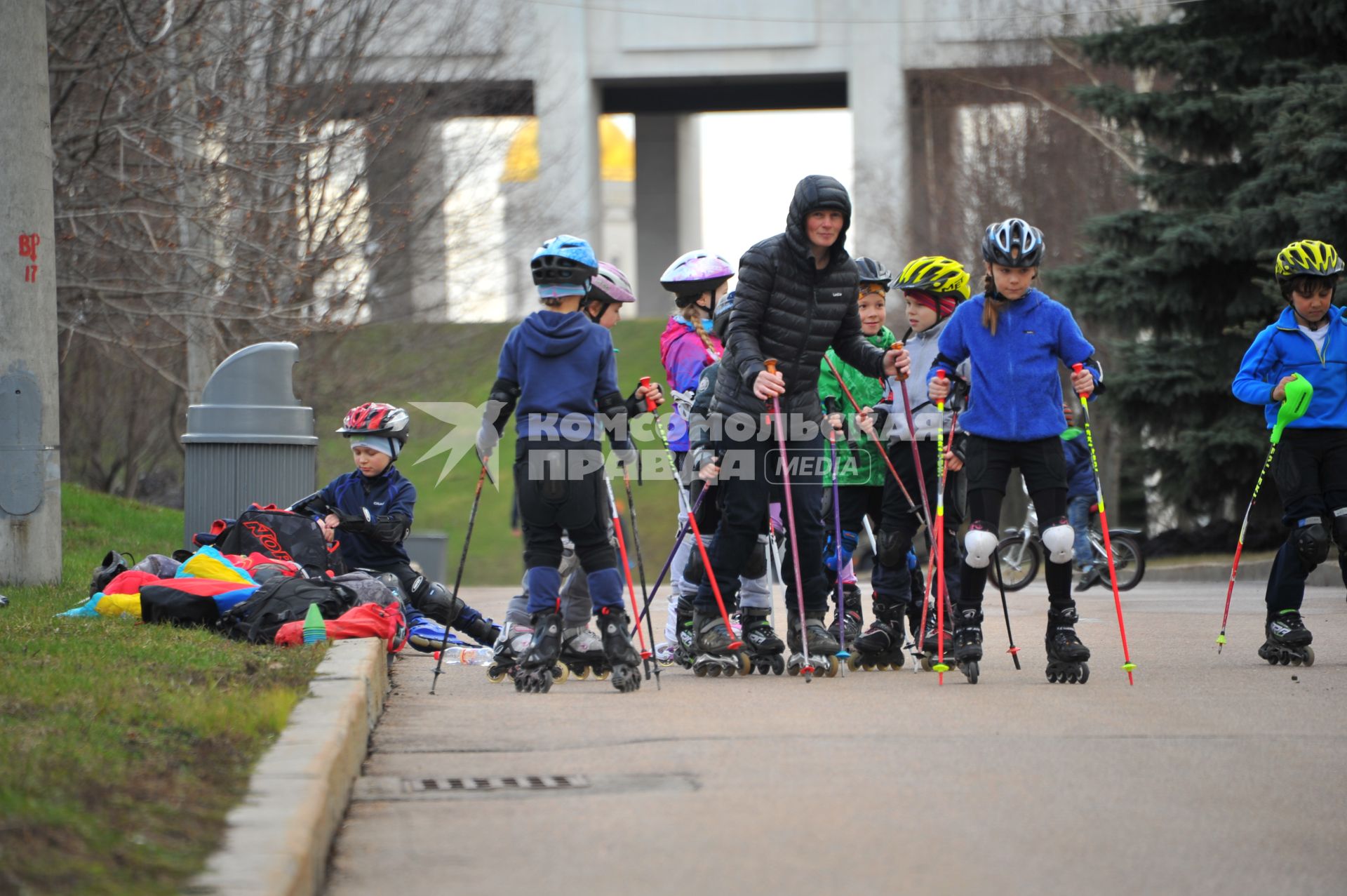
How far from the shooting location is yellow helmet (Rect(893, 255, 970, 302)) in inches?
377

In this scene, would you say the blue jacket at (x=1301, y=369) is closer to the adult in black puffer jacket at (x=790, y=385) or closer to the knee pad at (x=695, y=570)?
the adult in black puffer jacket at (x=790, y=385)

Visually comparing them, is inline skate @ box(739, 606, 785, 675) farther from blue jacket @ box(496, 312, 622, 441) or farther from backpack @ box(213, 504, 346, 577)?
backpack @ box(213, 504, 346, 577)

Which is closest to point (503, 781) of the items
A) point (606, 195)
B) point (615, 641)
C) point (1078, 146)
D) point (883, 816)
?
point (883, 816)

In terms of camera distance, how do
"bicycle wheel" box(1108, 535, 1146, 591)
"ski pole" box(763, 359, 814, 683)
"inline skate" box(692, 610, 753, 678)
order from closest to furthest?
"ski pole" box(763, 359, 814, 683) → "inline skate" box(692, 610, 753, 678) → "bicycle wheel" box(1108, 535, 1146, 591)

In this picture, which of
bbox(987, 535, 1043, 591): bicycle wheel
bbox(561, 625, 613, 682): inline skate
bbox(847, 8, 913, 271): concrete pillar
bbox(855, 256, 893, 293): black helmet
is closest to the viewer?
bbox(561, 625, 613, 682): inline skate

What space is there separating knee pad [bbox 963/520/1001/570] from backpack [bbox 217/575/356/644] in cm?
316

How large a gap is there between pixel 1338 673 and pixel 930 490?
7.27ft

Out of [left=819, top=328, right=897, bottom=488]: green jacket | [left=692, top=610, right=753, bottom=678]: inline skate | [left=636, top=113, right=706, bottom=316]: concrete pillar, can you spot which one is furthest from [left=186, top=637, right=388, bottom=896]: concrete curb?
[left=636, top=113, right=706, bottom=316]: concrete pillar

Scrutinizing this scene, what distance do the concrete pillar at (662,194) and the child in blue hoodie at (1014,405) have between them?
54052 millimetres

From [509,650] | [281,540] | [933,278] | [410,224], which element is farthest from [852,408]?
[410,224]

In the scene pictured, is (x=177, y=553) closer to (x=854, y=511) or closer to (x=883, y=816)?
(x=854, y=511)

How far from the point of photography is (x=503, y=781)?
19.6 feet

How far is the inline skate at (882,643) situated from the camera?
9.34 m

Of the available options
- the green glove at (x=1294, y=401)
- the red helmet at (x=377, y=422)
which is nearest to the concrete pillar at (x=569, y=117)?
the red helmet at (x=377, y=422)
